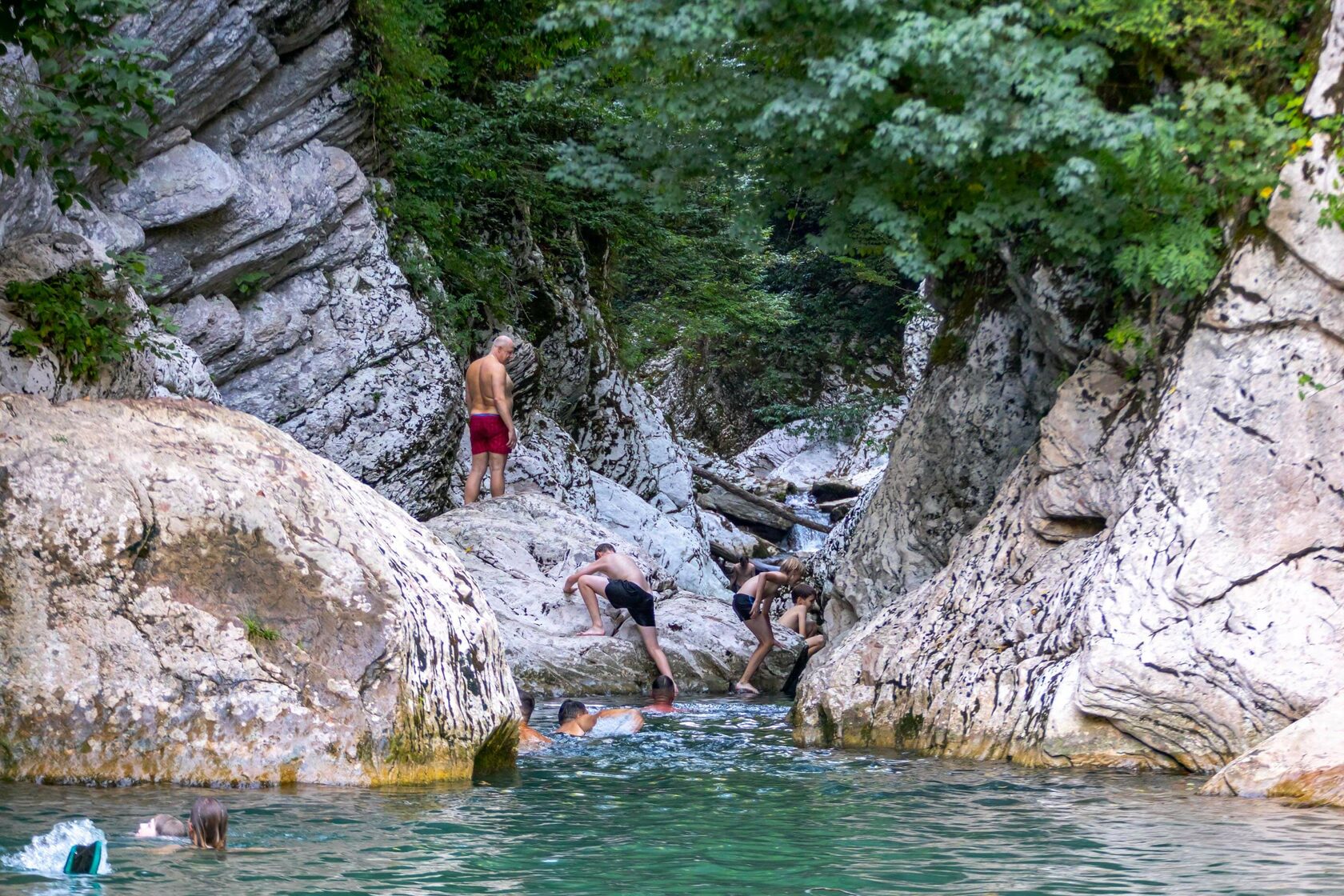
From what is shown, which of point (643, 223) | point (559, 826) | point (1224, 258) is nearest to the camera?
point (559, 826)

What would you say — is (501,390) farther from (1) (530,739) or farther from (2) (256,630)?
(2) (256,630)

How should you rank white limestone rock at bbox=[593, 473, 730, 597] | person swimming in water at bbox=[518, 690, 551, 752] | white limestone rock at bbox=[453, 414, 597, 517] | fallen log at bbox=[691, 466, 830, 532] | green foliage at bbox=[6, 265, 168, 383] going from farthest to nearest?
1. fallen log at bbox=[691, 466, 830, 532]
2. white limestone rock at bbox=[593, 473, 730, 597]
3. white limestone rock at bbox=[453, 414, 597, 517]
4. green foliage at bbox=[6, 265, 168, 383]
5. person swimming in water at bbox=[518, 690, 551, 752]

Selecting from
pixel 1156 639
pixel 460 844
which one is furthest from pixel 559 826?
pixel 1156 639

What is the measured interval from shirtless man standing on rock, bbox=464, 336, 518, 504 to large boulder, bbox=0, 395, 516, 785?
7746 millimetres

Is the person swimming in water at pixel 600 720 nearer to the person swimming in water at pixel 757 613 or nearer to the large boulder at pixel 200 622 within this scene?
the large boulder at pixel 200 622

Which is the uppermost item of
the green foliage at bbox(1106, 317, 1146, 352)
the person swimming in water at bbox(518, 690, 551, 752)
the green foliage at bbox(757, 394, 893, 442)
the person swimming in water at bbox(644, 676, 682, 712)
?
the green foliage at bbox(757, 394, 893, 442)

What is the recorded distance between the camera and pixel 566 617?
46.4ft

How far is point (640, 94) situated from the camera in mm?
10273

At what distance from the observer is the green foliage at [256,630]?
7.16 meters

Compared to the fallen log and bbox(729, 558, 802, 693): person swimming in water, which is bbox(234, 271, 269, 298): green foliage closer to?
bbox(729, 558, 802, 693): person swimming in water

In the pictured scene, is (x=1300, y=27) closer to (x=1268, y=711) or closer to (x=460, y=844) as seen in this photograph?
(x=1268, y=711)

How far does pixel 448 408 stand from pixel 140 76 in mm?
9858

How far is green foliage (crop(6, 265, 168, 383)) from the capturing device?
10.0m

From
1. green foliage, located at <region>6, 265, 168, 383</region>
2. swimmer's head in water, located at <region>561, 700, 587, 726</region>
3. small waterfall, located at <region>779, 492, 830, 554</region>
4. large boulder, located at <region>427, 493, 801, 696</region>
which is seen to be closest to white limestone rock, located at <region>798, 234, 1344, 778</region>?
swimmer's head in water, located at <region>561, 700, 587, 726</region>
